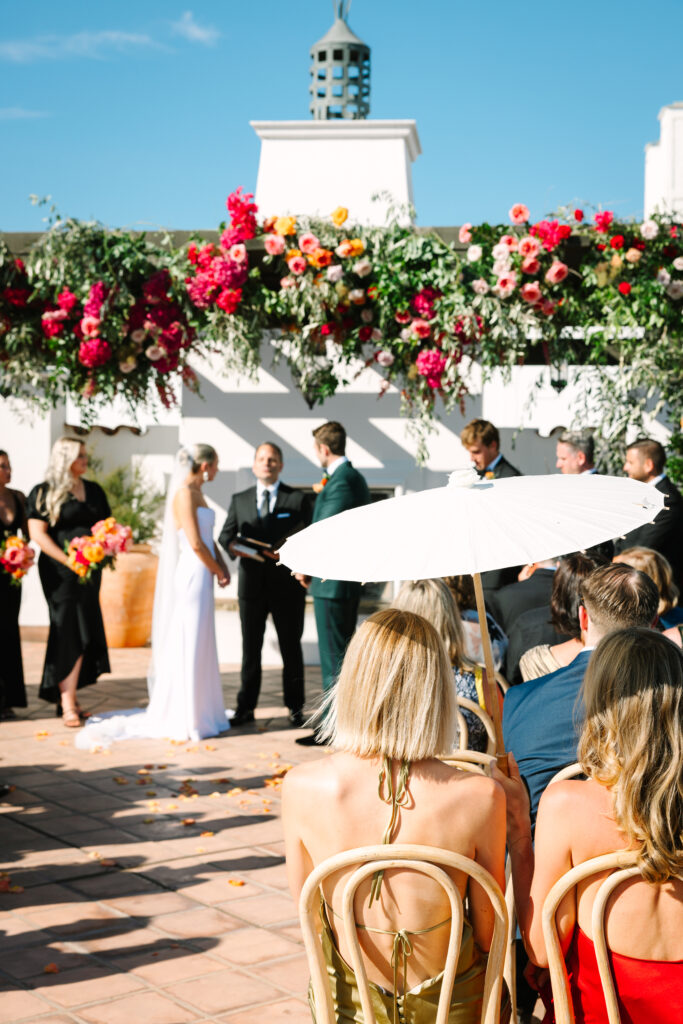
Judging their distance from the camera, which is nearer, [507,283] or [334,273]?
[507,283]

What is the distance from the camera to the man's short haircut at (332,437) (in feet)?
23.2

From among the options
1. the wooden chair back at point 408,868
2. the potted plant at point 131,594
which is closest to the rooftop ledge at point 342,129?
the potted plant at point 131,594

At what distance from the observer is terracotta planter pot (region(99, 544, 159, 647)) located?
36.3 ft

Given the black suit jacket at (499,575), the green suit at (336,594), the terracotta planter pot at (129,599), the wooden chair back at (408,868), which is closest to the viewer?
the wooden chair back at (408,868)

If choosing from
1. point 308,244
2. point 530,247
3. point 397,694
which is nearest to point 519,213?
point 530,247

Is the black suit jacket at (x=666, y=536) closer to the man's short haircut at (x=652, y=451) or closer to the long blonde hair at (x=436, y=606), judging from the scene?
the man's short haircut at (x=652, y=451)

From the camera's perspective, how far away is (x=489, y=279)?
7.11 meters

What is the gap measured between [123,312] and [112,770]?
3184mm

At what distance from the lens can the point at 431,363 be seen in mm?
7242

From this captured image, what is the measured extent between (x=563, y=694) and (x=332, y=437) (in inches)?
165

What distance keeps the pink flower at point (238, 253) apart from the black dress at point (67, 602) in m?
2.10

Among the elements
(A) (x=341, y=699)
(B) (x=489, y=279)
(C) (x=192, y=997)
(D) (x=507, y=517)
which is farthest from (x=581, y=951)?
(B) (x=489, y=279)

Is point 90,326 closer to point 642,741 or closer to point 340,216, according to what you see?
point 340,216

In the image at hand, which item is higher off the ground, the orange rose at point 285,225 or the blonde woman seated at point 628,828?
the orange rose at point 285,225
